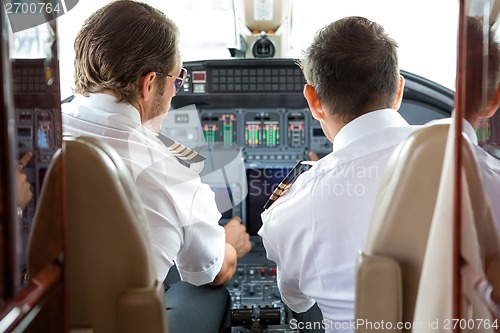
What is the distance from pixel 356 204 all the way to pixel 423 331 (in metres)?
0.41

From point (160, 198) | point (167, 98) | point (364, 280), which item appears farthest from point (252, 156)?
point (364, 280)

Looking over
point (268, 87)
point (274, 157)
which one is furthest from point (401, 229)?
point (274, 157)

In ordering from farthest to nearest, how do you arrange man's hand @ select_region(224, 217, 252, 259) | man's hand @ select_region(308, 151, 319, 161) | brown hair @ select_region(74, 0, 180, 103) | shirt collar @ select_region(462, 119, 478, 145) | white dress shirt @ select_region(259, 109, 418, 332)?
1. man's hand @ select_region(308, 151, 319, 161)
2. man's hand @ select_region(224, 217, 252, 259)
3. brown hair @ select_region(74, 0, 180, 103)
4. white dress shirt @ select_region(259, 109, 418, 332)
5. shirt collar @ select_region(462, 119, 478, 145)

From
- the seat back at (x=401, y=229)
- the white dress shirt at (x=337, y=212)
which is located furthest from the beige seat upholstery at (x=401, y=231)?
the white dress shirt at (x=337, y=212)

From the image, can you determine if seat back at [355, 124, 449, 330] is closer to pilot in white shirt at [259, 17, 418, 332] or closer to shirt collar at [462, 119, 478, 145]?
shirt collar at [462, 119, 478, 145]

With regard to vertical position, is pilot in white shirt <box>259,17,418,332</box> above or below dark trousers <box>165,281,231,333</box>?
above

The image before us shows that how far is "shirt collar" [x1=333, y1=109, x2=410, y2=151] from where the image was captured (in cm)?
163

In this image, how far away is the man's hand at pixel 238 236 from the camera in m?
2.86

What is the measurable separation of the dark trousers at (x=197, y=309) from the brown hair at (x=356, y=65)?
856 mm

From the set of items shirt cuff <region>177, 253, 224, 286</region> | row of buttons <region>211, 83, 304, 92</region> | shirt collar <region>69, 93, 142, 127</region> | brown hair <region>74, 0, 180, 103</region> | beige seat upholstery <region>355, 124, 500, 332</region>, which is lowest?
shirt cuff <region>177, 253, 224, 286</region>

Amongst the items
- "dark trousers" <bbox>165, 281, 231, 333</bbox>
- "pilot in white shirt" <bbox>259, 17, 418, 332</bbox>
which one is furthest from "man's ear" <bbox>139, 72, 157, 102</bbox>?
"dark trousers" <bbox>165, 281, 231, 333</bbox>

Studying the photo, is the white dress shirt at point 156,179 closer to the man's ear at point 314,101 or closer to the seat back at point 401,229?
the man's ear at point 314,101

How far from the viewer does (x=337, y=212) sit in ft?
5.18

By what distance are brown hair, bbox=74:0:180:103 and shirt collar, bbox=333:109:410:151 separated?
1.93 feet
